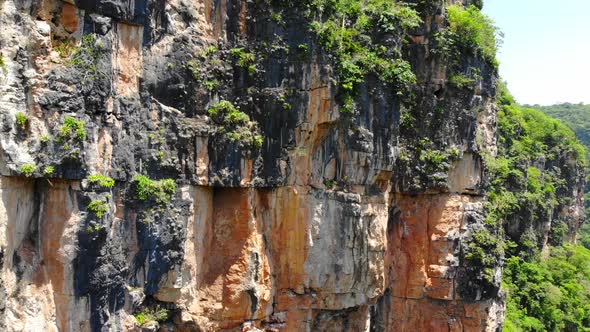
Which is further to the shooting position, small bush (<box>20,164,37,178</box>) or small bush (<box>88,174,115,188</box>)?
small bush (<box>88,174,115,188</box>)

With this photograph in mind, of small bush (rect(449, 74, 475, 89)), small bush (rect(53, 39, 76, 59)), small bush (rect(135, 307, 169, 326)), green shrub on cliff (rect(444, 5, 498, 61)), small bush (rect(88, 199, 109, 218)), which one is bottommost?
small bush (rect(135, 307, 169, 326))

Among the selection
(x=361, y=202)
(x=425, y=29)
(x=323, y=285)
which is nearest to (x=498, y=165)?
(x=425, y=29)

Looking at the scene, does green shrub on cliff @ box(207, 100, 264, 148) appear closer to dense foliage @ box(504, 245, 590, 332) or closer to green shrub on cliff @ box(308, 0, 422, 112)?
green shrub on cliff @ box(308, 0, 422, 112)

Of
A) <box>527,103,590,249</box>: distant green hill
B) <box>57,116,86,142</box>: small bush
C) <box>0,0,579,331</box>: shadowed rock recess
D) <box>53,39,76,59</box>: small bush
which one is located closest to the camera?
<box>57,116,86,142</box>: small bush

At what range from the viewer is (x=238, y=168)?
10.7 meters

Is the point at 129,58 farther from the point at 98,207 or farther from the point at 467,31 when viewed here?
the point at 467,31

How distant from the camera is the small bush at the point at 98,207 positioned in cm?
791

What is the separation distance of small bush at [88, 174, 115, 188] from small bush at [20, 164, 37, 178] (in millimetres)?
831

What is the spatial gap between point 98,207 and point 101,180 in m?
0.41

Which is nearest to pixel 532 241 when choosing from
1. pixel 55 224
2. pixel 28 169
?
pixel 55 224

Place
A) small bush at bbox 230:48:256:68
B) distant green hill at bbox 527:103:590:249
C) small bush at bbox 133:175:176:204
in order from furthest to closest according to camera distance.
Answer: distant green hill at bbox 527:103:590:249, small bush at bbox 230:48:256:68, small bush at bbox 133:175:176:204

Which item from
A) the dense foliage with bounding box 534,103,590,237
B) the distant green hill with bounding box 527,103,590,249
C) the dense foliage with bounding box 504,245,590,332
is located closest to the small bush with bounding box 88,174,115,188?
the dense foliage with bounding box 504,245,590,332

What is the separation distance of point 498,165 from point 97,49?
13.4m

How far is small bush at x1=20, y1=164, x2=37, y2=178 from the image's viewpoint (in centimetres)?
719
